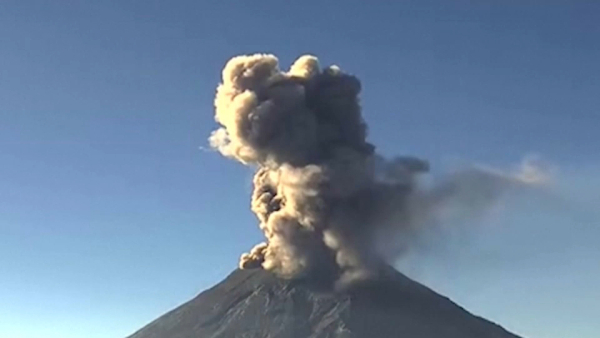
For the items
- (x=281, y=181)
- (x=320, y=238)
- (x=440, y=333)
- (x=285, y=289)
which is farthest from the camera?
(x=285, y=289)

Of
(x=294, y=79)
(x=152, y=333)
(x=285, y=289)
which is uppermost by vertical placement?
(x=294, y=79)

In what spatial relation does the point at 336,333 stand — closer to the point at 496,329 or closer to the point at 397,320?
the point at 397,320

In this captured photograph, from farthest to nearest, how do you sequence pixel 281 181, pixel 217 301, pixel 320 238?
pixel 217 301, pixel 320 238, pixel 281 181

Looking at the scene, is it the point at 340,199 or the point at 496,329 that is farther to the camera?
the point at 496,329

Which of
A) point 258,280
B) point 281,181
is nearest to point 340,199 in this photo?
point 281,181

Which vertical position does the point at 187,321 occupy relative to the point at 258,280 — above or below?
below

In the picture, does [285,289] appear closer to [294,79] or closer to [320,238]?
[320,238]
